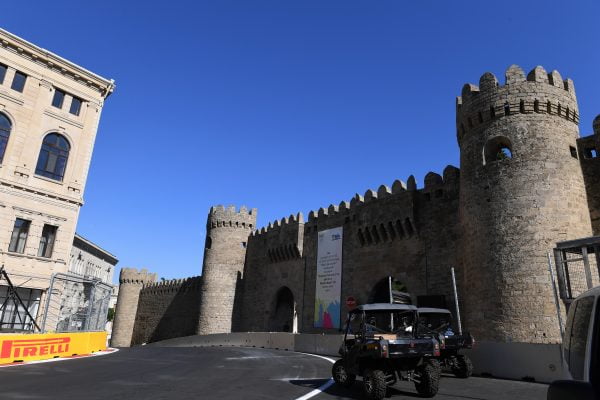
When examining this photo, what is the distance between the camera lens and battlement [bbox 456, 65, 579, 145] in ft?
60.7

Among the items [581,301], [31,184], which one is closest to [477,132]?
[581,301]

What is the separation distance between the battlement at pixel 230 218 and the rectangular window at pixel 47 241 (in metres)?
18.9

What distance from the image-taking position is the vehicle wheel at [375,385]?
25.2 feet

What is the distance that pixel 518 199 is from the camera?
17.5m

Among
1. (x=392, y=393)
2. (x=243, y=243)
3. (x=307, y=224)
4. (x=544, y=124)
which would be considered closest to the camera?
(x=392, y=393)

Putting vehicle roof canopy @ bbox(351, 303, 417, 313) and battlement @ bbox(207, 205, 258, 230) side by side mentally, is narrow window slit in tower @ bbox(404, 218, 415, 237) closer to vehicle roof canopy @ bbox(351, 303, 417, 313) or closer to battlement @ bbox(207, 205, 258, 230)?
vehicle roof canopy @ bbox(351, 303, 417, 313)

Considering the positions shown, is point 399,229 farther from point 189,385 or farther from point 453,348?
point 189,385

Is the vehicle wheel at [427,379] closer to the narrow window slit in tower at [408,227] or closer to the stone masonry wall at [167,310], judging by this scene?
the narrow window slit in tower at [408,227]

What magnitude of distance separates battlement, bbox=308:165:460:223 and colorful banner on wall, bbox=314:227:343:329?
1594mm

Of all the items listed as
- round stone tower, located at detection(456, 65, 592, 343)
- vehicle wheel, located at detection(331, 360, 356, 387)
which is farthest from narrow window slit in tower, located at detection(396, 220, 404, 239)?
vehicle wheel, located at detection(331, 360, 356, 387)

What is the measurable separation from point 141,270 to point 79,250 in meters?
10.5

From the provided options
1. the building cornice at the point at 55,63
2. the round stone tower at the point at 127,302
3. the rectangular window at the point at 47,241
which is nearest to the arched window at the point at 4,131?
the building cornice at the point at 55,63

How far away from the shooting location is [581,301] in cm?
352

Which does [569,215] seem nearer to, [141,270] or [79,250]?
[79,250]
